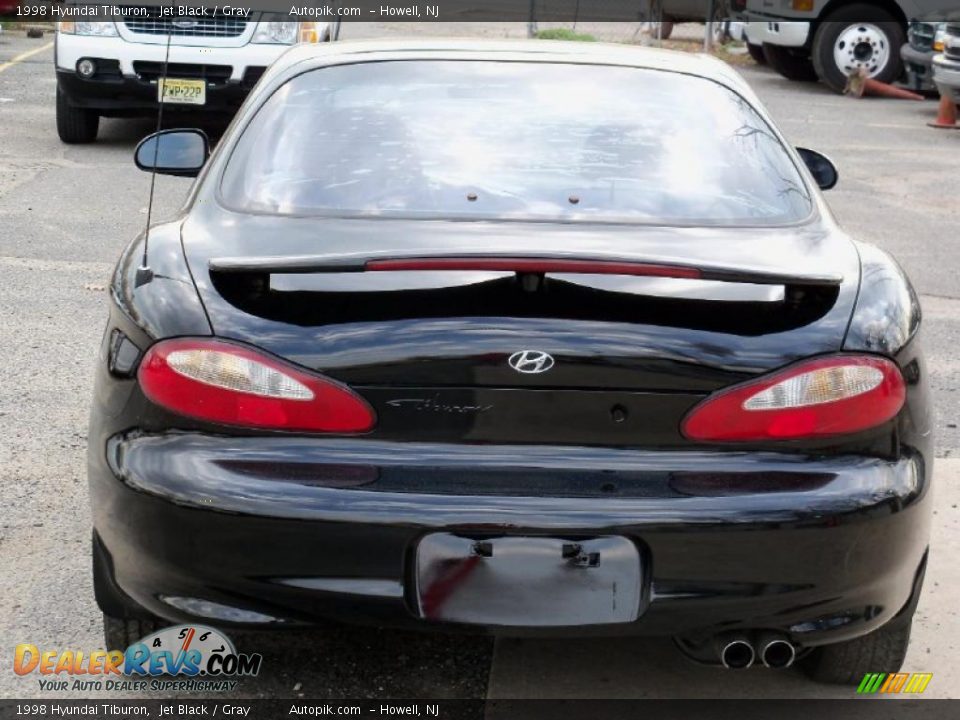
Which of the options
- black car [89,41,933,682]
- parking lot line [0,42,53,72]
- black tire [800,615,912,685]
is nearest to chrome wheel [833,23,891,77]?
parking lot line [0,42,53,72]

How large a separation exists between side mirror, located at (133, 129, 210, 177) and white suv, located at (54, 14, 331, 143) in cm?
695

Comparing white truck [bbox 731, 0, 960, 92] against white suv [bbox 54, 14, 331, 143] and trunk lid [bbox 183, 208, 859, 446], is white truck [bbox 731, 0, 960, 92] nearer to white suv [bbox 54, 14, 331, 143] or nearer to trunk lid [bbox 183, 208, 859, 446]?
white suv [bbox 54, 14, 331, 143]

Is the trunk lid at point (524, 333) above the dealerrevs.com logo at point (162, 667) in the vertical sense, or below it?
above

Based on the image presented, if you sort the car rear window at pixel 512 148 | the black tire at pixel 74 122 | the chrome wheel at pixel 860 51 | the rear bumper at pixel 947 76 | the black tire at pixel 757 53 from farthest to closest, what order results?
the black tire at pixel 757 53 → the chrome wheel at pixel 860 51 → the rear bumper at pixel 947 76 → the black tire at pixel 74 122 → the car rear window at pixel 512 148

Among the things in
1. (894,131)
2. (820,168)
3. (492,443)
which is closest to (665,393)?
(492,443)

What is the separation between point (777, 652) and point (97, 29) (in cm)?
972

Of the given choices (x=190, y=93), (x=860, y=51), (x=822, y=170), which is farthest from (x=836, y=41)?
(x=822, y=170)

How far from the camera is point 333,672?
11.8 ft

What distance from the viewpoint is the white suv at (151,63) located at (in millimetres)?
11555

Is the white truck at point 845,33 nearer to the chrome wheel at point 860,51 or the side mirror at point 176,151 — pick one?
the chrome wheel at point 860,51

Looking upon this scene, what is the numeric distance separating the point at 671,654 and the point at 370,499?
1.17 m

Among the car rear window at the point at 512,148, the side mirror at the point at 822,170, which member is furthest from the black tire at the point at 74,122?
the car rear window at the point at 512,148

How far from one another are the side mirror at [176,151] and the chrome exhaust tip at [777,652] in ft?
7.63

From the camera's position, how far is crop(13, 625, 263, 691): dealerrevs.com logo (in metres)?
3.51
